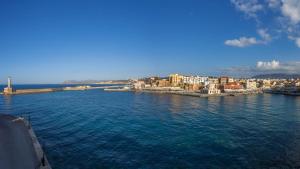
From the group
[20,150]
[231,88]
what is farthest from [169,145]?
[231,88]

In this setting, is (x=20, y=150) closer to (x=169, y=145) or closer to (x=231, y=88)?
(x=169, y=145)

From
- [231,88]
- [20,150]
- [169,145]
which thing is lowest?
[169,145]

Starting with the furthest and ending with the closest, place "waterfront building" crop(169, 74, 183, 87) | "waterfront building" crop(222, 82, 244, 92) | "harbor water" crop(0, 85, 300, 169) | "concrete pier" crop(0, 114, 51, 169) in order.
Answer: "waterfront building" crop(169, 74, 183, 87)
"waterfront building" crop(222, 82, 244, 92)
"harbor water" crop(0, 85, 300, 169)
"concrete pier" crop(0, 114, 51, 169)

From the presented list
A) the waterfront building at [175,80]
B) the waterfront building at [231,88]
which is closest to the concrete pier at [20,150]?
the waterfront building at [231,88]

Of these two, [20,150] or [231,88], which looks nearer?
[20,150]

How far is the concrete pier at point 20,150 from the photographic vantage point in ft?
51.0

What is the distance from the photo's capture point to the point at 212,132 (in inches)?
1186

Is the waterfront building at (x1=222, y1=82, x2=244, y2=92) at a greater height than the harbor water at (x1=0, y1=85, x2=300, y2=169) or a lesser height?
greater

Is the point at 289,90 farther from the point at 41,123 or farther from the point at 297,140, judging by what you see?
the point at 41,123

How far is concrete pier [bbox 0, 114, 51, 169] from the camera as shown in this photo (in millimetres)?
15542

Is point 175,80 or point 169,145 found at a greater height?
point 175,80

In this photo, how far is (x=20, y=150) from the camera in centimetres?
1886

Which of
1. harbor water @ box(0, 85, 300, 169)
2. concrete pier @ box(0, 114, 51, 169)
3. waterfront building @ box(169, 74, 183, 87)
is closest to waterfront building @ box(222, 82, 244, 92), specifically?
waterfront building @ box(169, 74, 183, 87)

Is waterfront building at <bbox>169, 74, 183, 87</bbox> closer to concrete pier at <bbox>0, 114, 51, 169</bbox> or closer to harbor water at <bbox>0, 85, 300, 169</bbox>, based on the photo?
harbor water at <bbox>0, 85, 300, 169</bbox>
